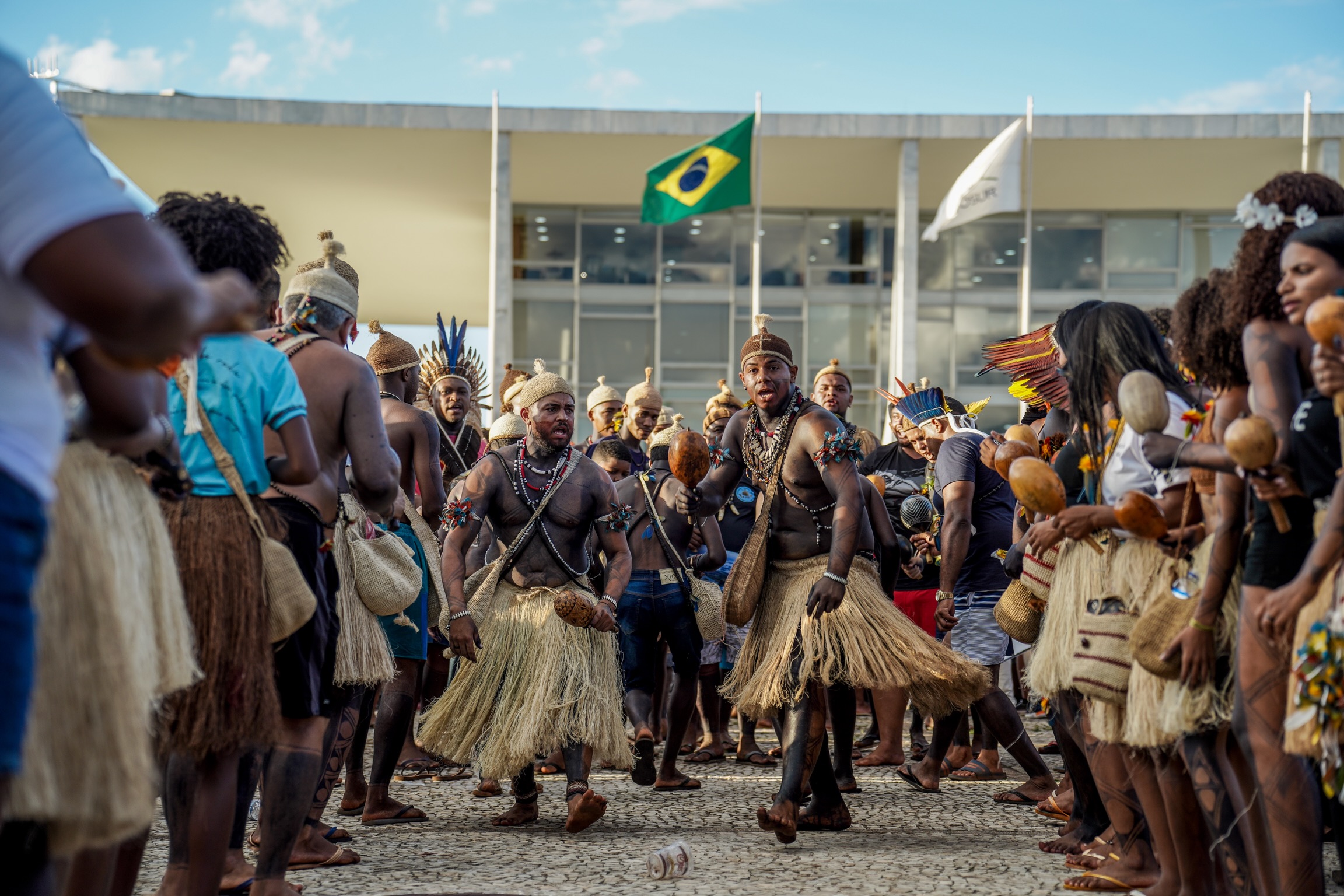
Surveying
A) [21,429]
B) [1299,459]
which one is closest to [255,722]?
[21,429]

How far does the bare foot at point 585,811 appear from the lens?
5383 millimetres

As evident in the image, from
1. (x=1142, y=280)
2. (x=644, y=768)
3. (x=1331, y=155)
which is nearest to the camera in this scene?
(x=644, y=768)

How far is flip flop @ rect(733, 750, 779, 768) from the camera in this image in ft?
25.7

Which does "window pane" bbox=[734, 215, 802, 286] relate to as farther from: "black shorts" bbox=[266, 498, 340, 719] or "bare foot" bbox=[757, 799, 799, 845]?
"black shorts" bbox=[266, 498, 340, 719]

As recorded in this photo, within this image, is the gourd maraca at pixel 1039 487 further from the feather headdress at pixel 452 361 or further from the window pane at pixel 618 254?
the window pane at pixel 618 254

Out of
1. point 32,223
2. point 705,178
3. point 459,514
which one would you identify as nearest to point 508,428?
point 459,514

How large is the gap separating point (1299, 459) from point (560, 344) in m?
20.8

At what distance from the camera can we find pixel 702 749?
8.16 meters

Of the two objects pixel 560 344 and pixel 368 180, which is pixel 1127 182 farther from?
pixel 368 180

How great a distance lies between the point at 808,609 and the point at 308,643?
2345mm

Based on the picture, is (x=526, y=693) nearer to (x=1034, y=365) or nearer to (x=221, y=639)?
(x=221, y=639)

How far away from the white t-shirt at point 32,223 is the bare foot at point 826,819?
4526mm

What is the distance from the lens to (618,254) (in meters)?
23.7

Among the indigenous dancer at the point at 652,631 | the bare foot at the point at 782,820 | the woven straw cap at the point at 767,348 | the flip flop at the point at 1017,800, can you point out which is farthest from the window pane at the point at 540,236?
the bare foot at the point at 782,820
